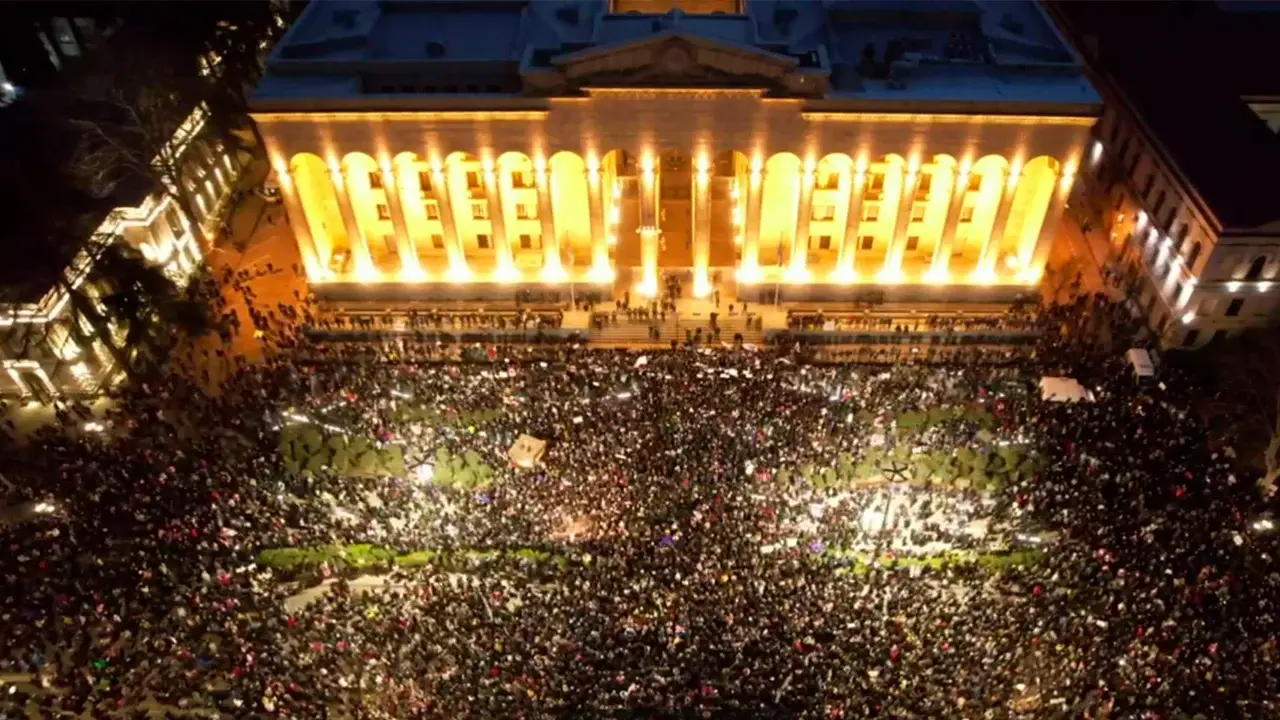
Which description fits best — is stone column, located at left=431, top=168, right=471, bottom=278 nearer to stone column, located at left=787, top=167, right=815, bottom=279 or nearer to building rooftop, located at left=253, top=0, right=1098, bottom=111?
building rooftop, located at left=253, top=0, right=1098, bottom=111

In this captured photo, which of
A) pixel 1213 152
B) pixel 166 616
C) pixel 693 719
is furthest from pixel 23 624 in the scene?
pixel 1213 152

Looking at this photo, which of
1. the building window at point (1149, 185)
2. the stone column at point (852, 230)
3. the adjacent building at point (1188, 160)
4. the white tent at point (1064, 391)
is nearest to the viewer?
the white tent at point (1064, 391)

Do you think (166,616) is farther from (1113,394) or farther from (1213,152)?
(1213,152)

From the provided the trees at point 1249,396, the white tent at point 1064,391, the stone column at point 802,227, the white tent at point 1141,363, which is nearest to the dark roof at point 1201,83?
the trees at point 1249,396

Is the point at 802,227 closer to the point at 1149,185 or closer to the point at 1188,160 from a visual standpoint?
the point at 1149,185

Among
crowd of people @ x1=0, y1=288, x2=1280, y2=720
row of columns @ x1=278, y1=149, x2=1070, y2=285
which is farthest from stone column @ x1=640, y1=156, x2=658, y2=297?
crowd of people @ x1=0, y1=288, x2=1280, y2=720

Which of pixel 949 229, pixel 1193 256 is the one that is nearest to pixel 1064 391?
pixel 1193 256

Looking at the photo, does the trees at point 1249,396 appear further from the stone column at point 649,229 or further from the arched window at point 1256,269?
the stone column at point 649,229
